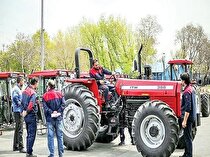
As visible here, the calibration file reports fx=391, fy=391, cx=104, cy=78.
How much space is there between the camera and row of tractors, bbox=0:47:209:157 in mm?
8922

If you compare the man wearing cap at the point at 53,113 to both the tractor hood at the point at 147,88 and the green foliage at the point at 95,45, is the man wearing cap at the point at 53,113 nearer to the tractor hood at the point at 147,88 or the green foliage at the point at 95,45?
the tractor hood at the point at 147,88

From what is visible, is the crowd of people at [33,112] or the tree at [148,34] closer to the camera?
the crowd of people at [33,112]

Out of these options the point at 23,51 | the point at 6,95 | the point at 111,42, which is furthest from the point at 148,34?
the point at 6,95

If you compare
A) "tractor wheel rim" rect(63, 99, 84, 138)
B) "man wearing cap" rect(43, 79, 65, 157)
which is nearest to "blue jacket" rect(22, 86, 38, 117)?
"man wearing cap" rect(43, 79, 65, 157)

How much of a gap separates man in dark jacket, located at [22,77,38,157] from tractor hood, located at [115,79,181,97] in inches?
90.7

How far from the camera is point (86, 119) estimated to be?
1035cm

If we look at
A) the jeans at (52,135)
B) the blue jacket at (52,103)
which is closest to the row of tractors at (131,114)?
the jeans at (52,135)

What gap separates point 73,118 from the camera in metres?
10.8

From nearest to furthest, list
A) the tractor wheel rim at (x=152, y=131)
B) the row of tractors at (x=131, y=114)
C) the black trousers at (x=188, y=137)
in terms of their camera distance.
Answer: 1. the black trousers at (x=188, y=137)
2. the row of tractors at (x=131, y=114)
3. the tractor wheel rim at (x=152, y=131)

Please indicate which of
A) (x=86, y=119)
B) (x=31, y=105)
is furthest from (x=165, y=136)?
(x=31, y=105)

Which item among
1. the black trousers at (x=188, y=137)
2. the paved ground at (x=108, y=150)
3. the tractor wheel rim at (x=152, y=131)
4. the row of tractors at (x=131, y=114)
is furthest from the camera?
the paved ground at (x=108, y=150)

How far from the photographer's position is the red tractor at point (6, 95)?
15898mm

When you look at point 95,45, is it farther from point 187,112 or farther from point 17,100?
point 187,112

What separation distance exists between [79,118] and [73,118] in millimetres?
242
